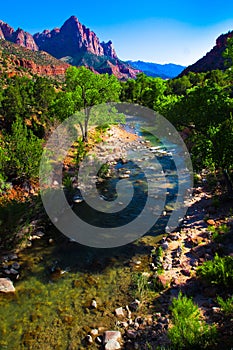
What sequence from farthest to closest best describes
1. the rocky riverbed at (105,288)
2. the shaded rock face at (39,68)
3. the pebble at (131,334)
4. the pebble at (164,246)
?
the shaded rock face at (39,68), the pebble at (164,246), the rocky riverbed at (105,288), the pebble at (131,334)

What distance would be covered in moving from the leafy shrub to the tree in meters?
21.7

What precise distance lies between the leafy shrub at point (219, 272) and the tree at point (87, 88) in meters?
21.7

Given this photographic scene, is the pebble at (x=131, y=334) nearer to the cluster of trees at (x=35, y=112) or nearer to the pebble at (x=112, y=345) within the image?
the pebble at (x=112, y=345)

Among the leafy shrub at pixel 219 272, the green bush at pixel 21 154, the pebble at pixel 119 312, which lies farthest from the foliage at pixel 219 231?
the green bush at pixel 21 154

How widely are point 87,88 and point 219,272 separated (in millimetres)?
24168

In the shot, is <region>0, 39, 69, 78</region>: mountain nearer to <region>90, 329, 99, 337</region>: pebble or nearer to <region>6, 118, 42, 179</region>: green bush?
<region>6, 118, 42, 179</region>: green bush

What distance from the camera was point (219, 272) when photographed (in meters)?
10.5

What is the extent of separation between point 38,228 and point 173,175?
45.3ft

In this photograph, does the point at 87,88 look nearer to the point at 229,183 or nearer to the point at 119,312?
the point at 229,183

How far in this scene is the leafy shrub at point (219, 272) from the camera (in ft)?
33.6

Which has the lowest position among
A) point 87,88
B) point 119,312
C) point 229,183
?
point 119,312

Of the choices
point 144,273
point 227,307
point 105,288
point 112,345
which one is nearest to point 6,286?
point 105,288

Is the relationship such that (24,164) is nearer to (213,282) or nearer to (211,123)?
(211,123)

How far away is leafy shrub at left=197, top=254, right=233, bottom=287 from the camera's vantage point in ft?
33.6
